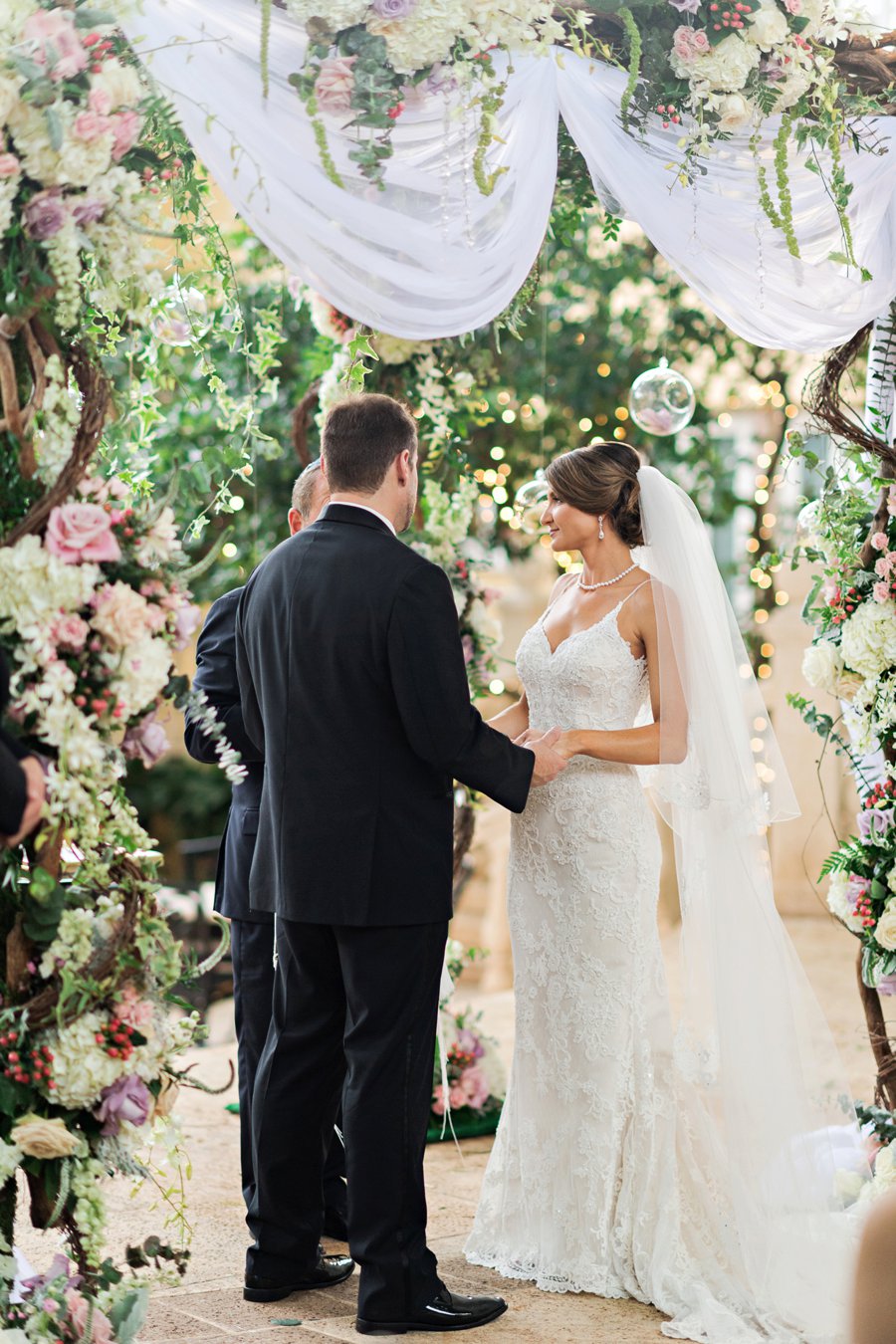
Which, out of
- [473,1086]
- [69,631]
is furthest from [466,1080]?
[69,631]

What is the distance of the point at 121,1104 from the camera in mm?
2883

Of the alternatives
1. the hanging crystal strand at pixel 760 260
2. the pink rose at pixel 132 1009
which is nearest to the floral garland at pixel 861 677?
the hanging crystal strand at pixel 760 260

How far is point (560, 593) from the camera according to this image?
14.3ft

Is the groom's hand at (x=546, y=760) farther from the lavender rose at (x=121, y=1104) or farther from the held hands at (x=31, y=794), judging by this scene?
the held hands at (x=31, y=794)

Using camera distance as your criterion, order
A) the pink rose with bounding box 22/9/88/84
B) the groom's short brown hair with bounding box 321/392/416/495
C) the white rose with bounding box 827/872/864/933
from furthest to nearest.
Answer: the white rose with bounding box 827/872/864/933 → the groom's short brown hair with bounding box 321/392/416/495 → the pink rose with bounding box 22/9/88/84

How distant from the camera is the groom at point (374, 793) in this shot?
133 inches

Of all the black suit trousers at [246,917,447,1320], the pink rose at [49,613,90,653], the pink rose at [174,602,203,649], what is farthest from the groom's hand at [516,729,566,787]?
the pink rose at [49,613,90,653]

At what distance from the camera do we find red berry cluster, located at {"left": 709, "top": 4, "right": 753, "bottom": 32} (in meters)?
3.58

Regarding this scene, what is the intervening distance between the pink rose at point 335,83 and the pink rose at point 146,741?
4.40 feet

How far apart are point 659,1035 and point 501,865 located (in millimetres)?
6410

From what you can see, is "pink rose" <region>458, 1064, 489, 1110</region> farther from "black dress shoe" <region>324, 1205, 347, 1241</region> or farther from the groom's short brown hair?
the groom's short brown hair

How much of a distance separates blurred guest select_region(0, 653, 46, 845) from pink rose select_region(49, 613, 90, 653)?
0.16 metres

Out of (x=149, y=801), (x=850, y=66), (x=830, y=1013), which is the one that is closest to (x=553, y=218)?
(x=850, y=66)

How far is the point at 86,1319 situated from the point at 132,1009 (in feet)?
1.85
